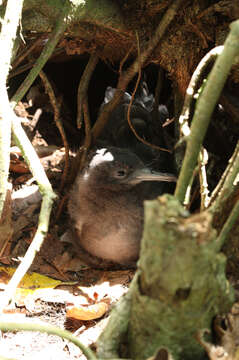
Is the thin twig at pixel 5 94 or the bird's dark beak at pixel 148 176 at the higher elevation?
the thin twig at pixel 5 94

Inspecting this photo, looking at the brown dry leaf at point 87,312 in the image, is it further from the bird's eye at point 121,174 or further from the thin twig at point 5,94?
the bird's eye at point 121,174

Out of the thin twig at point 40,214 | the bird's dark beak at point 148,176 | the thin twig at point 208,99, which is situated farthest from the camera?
the bird's dark beak at point 148,176

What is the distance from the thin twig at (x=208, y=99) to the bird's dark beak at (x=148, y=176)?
1607mm

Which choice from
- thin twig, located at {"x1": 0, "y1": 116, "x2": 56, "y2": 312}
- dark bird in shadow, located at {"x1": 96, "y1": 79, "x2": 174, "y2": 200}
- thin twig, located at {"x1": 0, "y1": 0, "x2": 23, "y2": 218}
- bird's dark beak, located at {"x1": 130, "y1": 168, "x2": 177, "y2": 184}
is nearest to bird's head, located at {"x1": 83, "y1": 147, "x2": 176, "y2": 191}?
bird's dark beak, located at {"x1": 130, "y1": 168, "x2": 177, "y2": 184}

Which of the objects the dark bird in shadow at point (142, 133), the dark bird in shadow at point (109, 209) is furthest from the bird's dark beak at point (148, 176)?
the dark bird in shadow at point (142, 133)

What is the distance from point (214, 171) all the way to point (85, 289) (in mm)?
1357

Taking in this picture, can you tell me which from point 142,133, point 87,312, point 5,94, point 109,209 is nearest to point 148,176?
point 109,209

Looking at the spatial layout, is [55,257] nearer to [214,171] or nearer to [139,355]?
[214,171]

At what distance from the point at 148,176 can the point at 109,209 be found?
0.41m

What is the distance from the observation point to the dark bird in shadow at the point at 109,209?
3275 mm

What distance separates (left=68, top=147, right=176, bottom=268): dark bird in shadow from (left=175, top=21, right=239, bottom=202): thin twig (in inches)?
64.5

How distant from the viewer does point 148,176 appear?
3330 millimetres

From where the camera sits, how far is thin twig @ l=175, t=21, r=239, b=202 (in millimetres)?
1476

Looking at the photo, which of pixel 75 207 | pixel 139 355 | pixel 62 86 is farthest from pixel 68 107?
pixel 139 355
